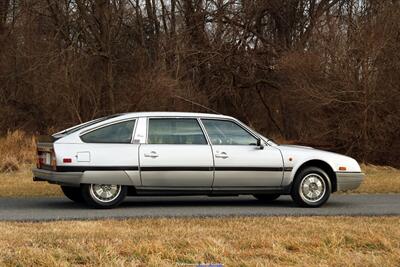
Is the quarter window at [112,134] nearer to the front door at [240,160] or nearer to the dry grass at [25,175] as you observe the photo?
the front door at [240,160]

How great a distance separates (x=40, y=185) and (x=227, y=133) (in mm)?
5124

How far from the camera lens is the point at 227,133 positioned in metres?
11.2

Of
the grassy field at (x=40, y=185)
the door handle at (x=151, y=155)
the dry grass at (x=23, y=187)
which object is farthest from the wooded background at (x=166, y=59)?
the door handle at (x=151, y=155)

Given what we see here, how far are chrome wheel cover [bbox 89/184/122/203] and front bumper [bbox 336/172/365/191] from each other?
357 centimetres

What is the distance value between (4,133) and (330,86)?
11.9m

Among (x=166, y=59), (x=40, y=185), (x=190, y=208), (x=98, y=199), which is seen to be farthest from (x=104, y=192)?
(x=166, y=59)

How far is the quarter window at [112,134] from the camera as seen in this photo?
10680 mm

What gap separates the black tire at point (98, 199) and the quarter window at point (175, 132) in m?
0.93

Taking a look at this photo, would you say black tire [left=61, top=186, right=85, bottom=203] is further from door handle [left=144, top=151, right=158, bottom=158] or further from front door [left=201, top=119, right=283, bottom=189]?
front door [left=201, top=119, right=283, bottom=189]

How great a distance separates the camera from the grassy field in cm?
1325

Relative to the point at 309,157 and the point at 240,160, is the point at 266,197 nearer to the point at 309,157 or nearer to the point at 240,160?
the point at 309,157

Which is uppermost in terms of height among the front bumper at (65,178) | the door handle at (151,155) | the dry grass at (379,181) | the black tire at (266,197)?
the door handle at (151,155)

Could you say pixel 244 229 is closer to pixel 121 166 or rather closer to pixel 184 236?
pixel 184 236

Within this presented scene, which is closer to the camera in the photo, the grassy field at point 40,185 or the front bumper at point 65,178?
the front bumper at point 65,178
